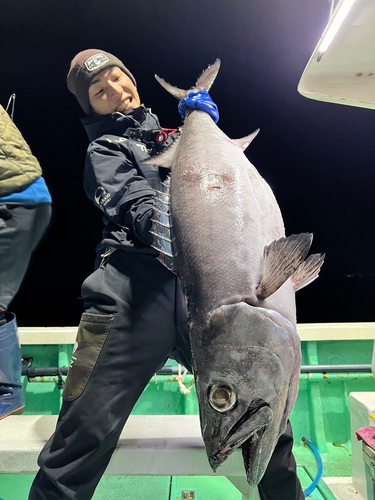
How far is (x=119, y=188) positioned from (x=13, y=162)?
3.35 feet

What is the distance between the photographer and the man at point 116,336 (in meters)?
1.22

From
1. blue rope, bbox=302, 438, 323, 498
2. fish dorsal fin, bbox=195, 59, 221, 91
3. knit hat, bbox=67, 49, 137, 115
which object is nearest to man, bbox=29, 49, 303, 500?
fish dorsal fin, bbox=195, 59, 221, 91

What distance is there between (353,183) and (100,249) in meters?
11.5

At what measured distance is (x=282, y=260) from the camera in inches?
30.5

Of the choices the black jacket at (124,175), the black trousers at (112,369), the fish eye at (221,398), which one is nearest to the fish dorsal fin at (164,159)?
the black jacket at (124,175)

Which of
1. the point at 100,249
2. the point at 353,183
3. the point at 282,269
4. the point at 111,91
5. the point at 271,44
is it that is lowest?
the point at 353,183

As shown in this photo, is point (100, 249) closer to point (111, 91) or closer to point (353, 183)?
point (111, 91)

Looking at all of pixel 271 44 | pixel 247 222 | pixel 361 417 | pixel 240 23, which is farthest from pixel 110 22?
pixel 361 417

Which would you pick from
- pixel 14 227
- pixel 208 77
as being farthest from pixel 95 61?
pixel 14 227

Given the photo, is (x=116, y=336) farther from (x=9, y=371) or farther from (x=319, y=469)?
(x=319, y=469)

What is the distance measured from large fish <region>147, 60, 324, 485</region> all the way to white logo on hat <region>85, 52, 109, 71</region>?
1.09 m

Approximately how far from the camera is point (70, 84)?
6.24ft

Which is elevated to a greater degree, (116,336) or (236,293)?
(236,293)

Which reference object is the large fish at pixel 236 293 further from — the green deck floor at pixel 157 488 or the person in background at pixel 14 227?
the green deck floor at pixel 157 488
